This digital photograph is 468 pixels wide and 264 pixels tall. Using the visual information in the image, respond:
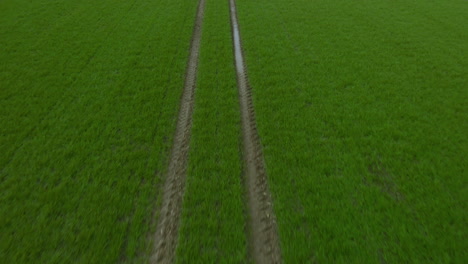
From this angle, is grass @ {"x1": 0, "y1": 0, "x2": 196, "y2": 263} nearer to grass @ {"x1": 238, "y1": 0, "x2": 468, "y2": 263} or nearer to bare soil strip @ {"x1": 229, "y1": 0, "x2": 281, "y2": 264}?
bare soil strip @ {"x1": 229, "y1": 0, "x2": 281, "y2": 264}

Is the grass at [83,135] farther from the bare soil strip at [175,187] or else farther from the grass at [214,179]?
the grass at [214,179]

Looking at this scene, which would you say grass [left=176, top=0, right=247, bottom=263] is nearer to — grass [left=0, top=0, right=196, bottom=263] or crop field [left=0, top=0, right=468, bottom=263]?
crop field [left=0, top=0, right=468, bottom=263]

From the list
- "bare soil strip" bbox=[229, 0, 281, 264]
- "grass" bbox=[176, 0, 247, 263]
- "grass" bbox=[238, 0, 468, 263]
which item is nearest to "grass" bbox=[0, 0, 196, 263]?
"grass" bbox=[176, 0, 247, 263]

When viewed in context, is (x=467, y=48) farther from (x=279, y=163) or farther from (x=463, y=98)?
(x=279, y=163)

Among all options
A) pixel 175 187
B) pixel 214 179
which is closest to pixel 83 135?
pixel 175 187

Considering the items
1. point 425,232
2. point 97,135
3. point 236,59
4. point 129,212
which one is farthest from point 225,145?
point 236,59

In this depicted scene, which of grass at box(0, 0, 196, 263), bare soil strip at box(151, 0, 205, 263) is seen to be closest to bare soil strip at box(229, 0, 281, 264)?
bare soil strip at box(151, 0, 205, 263)

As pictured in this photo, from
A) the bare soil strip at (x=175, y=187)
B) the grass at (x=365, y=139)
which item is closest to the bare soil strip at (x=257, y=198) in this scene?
the grass at (x=365, y=139)
